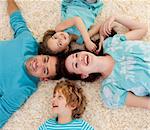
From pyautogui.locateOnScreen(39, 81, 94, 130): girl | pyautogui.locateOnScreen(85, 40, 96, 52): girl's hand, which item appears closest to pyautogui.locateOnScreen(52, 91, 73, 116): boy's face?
pyautogui.locateOnScreen(39, 81, 94, 130): girl

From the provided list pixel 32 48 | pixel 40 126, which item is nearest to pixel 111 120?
pixel 40 126

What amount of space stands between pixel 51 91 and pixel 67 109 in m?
0.14

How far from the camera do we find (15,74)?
1358 millimetres

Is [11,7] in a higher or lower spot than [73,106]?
higher

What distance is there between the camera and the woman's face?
1.25 meters

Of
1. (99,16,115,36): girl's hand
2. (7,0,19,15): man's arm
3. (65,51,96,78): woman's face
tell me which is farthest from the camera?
(7,0,19,15): man's arm

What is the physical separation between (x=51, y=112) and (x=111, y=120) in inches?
9.4

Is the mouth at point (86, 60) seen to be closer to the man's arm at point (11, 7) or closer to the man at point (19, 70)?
the man at point (19, 70)

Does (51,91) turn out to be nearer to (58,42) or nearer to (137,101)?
(58,42)

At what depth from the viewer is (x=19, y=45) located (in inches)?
55.0

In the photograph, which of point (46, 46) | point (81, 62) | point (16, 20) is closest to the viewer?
point (81, 62)

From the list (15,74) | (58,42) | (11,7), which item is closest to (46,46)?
(58,42)

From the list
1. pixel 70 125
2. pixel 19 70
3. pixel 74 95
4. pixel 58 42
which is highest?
pixel 58 42

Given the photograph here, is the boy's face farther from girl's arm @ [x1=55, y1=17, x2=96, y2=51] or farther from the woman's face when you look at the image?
girl's arm @ [x1=55, y1=17, x2=96, y2=51]
